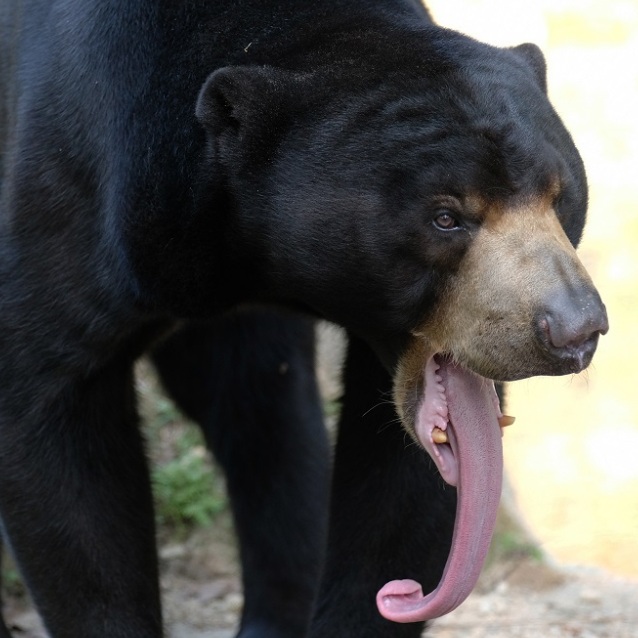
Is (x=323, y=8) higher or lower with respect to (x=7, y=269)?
higher

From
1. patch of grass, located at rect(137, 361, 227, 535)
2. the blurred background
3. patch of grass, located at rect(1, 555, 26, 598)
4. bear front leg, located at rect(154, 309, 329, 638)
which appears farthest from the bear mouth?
patch of grass, located at rect(1, 555, 26, 598)

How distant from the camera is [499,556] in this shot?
6445mm

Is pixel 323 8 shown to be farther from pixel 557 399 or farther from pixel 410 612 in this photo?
pixel 557 399

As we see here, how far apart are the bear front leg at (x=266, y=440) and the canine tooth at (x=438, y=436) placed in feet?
6.05

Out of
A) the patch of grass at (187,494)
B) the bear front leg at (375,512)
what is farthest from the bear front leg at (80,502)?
the patch of grass at (187,494)

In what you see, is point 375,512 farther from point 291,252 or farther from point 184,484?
point 184,484

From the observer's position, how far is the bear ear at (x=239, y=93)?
11.8 ft

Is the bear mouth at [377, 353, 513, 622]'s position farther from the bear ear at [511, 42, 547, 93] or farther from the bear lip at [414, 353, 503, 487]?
the bear ear at [511, 42, 547, 93]

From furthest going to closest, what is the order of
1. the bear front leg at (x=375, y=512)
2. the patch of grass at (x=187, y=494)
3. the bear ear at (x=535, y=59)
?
the patch of grass at (x=187, y=494), the bear front leg at (x=375, y=512), the bear ear at (x=535, y=59)

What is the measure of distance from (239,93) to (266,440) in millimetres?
2248

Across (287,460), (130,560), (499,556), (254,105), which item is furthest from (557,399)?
(254,105)

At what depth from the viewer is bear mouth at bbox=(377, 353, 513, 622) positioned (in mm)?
3619

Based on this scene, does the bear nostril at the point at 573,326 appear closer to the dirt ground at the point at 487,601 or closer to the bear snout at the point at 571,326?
the bear snout at the point at 571,326

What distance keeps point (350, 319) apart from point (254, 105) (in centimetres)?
63
